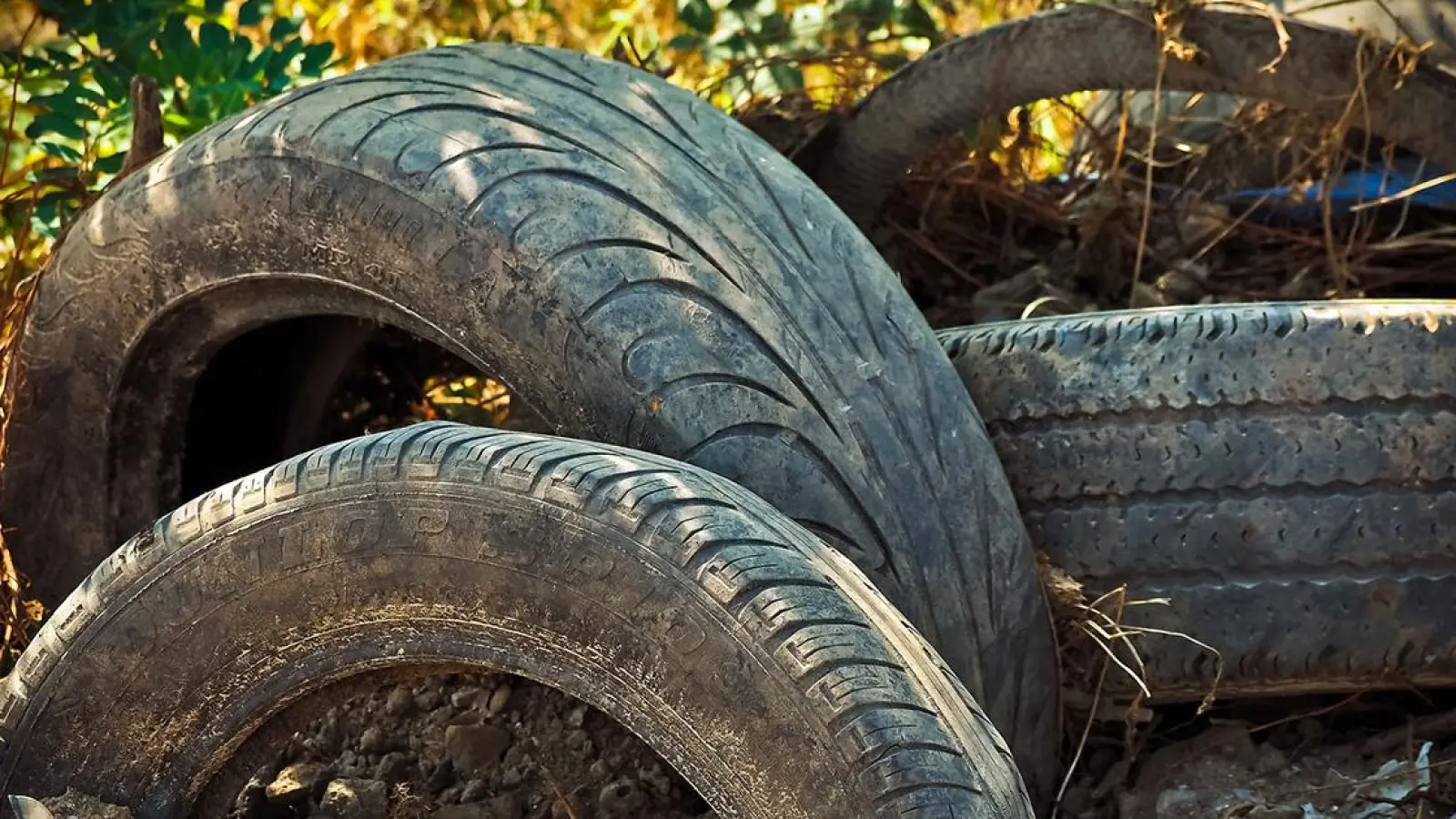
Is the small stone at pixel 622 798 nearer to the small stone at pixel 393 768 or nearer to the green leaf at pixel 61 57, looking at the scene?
the small stone at pixel 393 768

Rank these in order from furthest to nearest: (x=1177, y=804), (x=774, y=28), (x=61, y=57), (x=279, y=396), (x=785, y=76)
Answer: (x=774, y=28) < (x=785, y=76) < (x=61, y=57) < (x=279, y=396) < (x=1177, y=804)

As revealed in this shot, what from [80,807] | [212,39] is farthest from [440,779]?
[212,39]

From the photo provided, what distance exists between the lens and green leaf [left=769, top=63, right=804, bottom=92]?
3086 millimetres

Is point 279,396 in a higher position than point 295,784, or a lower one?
higher

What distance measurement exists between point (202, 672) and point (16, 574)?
0.80m

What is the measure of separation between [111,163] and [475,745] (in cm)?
140

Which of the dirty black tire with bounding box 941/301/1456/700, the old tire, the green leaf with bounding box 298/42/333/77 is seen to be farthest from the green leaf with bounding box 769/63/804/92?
the dirty black tire with bounding box 941/301/1456/700

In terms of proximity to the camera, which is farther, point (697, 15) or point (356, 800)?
point (697, 15)

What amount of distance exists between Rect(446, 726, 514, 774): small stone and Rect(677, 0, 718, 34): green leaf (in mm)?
2059

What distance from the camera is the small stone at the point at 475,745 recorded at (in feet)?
5.11

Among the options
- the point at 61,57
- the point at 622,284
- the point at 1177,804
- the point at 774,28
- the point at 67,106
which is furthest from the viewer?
the point at 774,28

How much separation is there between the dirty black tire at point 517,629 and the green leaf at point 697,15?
1933mm

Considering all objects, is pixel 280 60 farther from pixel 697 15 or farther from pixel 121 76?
pixel 697 15

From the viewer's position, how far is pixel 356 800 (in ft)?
5.13
